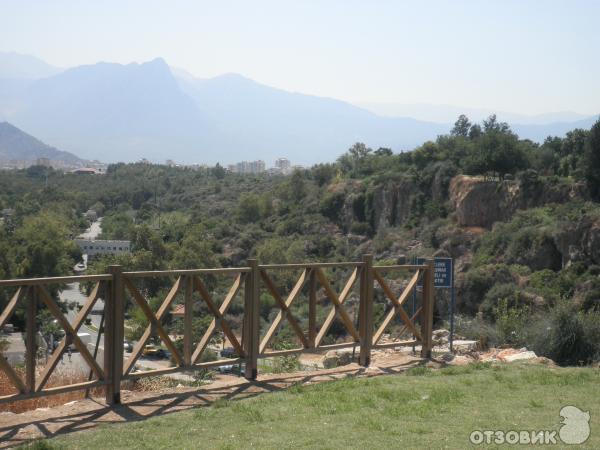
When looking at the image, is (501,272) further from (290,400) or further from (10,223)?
(10,223)

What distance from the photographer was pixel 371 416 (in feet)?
19.4

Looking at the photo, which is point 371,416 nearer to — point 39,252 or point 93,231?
point 39,252

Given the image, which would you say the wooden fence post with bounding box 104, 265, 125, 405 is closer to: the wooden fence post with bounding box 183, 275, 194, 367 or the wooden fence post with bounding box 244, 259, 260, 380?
the wooden fence post with bounding box 183, 275, 194, 367

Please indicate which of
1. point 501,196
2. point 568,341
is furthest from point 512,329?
point 501,196

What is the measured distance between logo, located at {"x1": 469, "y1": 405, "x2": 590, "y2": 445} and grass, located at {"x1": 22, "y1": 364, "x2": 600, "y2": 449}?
0.08 meters

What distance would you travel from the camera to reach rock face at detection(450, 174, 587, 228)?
46.0 meters

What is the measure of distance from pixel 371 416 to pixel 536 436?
129 cm

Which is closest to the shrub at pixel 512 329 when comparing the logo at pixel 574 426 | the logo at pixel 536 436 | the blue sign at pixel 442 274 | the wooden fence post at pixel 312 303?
the blue sign at pixel 442 274

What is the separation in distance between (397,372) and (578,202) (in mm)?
38594

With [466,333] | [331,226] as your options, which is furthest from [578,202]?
[466,333]

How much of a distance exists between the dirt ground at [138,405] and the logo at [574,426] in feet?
8.56

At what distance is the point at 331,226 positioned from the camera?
65.8 metres

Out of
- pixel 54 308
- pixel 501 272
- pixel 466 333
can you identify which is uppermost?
pixel 54 308

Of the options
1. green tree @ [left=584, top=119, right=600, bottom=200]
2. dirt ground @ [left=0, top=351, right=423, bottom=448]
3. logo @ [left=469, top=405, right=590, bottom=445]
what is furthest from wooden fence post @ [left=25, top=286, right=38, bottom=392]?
green tree @ [left=584, top=119, right=600, bottom=200]
